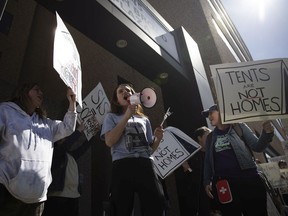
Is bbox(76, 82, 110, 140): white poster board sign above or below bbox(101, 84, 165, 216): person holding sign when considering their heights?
above

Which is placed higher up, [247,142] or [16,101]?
[16,101]

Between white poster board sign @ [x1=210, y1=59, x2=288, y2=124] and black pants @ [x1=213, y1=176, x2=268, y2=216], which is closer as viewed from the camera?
black pants @ [x1=213, y1=176, x2=268, y2=216]

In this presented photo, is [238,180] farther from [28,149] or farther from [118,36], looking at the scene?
[118,36]

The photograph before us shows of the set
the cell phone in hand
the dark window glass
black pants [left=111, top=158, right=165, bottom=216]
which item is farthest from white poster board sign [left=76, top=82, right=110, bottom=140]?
the dark window glass

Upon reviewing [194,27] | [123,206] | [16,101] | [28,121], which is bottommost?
[123,206]

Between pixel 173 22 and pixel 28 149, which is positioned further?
pixel 173 22

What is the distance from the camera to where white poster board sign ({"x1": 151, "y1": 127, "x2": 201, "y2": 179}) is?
3893 millimetres

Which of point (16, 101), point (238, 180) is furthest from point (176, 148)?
point (16, 101)

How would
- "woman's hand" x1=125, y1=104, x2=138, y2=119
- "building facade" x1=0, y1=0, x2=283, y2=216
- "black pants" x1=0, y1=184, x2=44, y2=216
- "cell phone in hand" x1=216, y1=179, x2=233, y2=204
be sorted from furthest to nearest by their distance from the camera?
"building facade" x1=0, y1=0, x2=283, y2=216 < "cell phone in hand" x1=216, y1=179, x2=233, y2=204 < "woman's hand" x1=125, y1=104, x2=138, y2=119 < "black pants" x1=0, y1=184, x2=44, y2=216

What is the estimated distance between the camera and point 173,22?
11.6 metres

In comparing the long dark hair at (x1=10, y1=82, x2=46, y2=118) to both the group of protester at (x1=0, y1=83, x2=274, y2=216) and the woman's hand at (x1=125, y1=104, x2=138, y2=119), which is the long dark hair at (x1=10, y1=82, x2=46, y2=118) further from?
the woman's hand at (x1=125, y1=104, x2=138, y2=119)

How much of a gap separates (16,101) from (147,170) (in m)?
1.13

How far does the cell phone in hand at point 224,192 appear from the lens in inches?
102

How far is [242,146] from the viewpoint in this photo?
278cm
